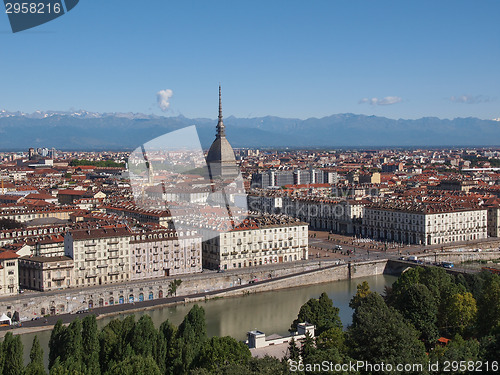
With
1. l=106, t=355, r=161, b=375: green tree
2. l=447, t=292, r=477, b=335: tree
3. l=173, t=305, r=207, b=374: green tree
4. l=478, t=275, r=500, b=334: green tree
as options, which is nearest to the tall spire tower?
l=447, t=292, r=477, b=335: tree

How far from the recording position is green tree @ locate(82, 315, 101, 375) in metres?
9.31

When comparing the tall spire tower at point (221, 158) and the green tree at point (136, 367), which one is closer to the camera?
the green tree at point (136, 367)

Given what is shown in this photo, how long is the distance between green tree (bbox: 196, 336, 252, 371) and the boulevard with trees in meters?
0.01

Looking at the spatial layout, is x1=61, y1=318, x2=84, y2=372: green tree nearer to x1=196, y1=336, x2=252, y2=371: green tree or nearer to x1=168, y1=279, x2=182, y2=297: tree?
x1=196, y1=336, x2=252, y2=371: green tree

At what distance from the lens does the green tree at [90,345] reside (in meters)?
9.31

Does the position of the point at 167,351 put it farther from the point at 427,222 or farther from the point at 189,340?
the point at 427,222

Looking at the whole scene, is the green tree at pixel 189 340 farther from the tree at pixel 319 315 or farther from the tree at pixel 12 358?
the tree at pixel 12 358

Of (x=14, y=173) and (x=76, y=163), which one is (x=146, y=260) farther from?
(x=76, y=163)

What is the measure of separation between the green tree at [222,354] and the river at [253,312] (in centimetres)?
328

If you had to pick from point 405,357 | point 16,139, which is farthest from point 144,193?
point 16,139

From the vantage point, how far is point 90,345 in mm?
9633

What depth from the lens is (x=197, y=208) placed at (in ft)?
67.2

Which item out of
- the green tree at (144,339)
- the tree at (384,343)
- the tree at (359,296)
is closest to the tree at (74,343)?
the green tree at (144,339)

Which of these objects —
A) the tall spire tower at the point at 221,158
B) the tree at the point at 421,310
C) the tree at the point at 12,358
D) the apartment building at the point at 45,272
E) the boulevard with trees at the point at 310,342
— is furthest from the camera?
the tall spire tower at the point at 221,158
